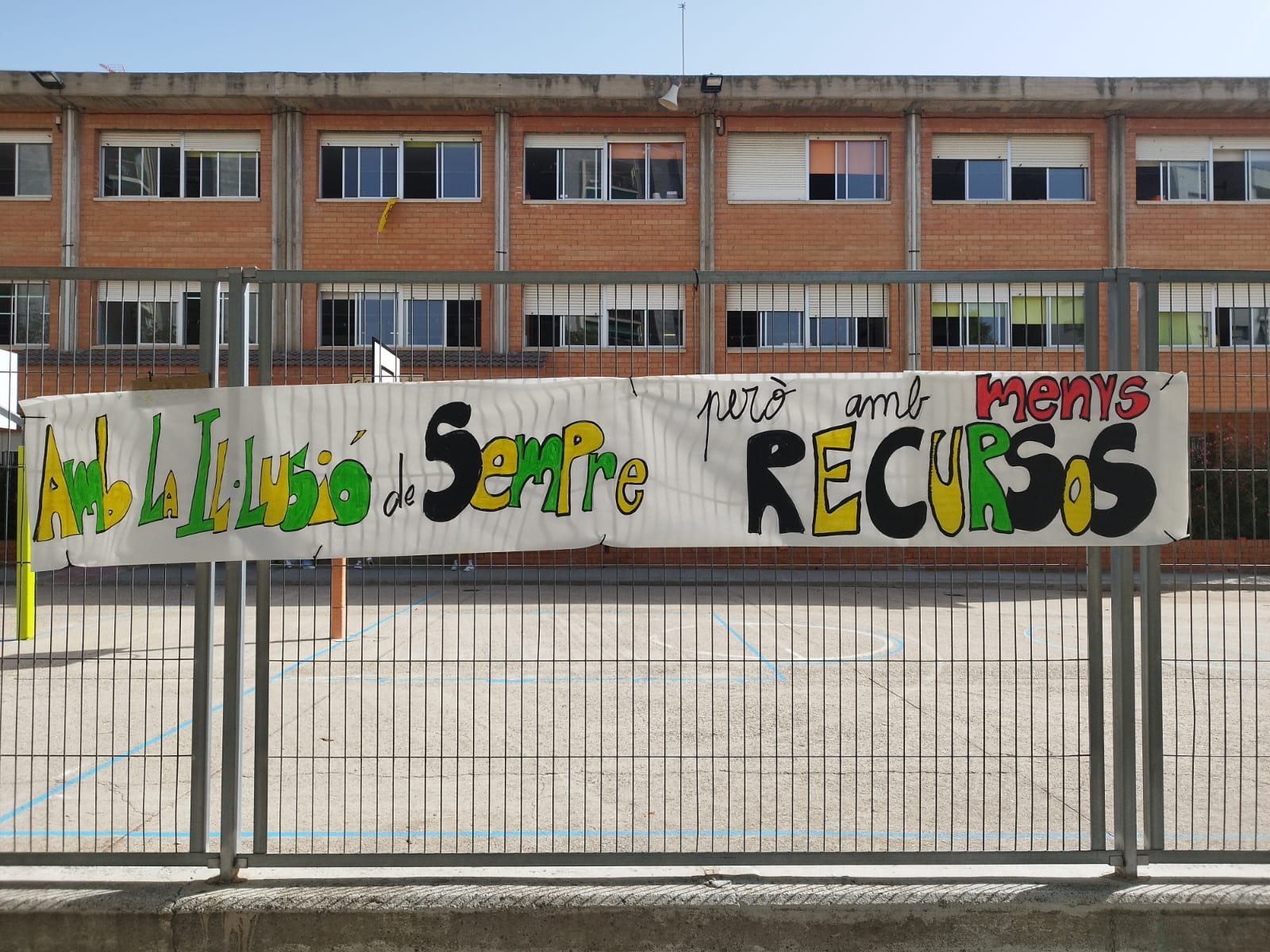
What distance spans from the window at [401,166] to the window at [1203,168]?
15988 millimetres

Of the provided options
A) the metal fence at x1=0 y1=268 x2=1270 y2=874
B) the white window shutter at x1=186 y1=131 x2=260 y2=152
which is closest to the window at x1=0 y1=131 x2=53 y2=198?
the white window shutter at x1=186 y1=131 x2=260 y2=152

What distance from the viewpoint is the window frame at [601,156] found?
2289cm

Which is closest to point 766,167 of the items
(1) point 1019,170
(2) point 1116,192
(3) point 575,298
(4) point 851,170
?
(4) point 851,170

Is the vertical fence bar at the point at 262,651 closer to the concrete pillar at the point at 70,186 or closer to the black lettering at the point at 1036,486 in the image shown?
the black lettering at the point at 1036,486

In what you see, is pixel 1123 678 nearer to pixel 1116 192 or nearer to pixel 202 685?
pixel 202 685

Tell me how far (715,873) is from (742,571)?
1219mm

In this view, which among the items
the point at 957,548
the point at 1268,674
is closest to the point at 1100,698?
the point at 957,548

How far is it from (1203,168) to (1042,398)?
76.6ft

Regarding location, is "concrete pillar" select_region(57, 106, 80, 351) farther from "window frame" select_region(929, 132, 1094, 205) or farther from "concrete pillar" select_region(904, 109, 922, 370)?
"window frame" select_region(929, 132, 1094, 205)

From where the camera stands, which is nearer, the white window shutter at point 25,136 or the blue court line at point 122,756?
the blue court line at point 122,756

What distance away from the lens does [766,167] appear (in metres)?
22.9

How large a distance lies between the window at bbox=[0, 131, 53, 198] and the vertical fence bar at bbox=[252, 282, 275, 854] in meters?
23.0

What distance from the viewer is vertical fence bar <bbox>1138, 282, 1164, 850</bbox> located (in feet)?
12.6

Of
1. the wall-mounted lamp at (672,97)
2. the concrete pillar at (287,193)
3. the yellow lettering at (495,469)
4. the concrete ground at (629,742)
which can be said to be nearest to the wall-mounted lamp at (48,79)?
the concrete pillar at (287,193)
